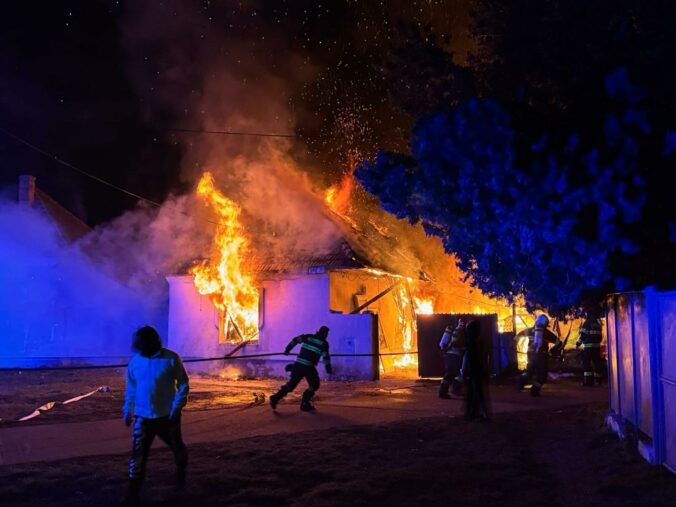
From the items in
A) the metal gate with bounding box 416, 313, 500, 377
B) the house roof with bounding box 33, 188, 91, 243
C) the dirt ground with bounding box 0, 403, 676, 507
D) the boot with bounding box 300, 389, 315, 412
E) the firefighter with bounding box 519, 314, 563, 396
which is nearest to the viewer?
the dirt ground with bounding box 0, 403, 676, 507

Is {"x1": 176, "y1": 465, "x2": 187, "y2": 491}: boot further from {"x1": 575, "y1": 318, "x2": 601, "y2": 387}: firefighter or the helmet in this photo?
{"x1": 575, "y1": 318, "x2": 601, "y2": 387}: firefighter

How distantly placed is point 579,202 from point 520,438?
359 centimetres

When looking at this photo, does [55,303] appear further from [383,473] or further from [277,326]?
[383,473]

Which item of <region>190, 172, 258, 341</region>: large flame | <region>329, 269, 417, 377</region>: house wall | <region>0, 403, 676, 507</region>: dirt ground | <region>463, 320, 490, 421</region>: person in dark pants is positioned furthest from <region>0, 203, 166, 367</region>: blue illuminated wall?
<region>0, 403, 676, 507</region>: dirt ground

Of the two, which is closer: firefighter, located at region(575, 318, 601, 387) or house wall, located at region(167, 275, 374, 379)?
firefighter, located at region(575, 318, 601, 387)

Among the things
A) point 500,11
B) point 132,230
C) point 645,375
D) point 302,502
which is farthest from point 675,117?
point 132,230

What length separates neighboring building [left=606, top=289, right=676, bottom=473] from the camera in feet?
19.5

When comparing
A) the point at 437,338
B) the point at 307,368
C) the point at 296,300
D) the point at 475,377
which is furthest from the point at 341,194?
the point at 475,377

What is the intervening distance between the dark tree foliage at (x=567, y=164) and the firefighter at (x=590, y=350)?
629 centimetres

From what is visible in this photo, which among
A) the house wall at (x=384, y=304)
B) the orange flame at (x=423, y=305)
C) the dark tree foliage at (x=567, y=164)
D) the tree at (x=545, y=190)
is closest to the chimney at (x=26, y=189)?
the house wall at (x=384, y=304)

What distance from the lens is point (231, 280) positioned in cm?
1889

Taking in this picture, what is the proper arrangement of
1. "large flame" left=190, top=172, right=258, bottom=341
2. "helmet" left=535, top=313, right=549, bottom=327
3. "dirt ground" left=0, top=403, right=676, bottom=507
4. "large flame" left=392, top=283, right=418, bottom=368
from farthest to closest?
1. "large flame" left=392, top=283, right=418, bottom=368
2. "large flame" left=190, top=172, right=258, bottom=341
3. "helmet" left=535, top=313, right=549, bottom=327
4. "dirt ground" left=0, top=403, right=676, bottom=507

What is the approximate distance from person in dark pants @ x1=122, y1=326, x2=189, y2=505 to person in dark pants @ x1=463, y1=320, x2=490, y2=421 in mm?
5306

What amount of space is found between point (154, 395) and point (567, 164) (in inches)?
189
